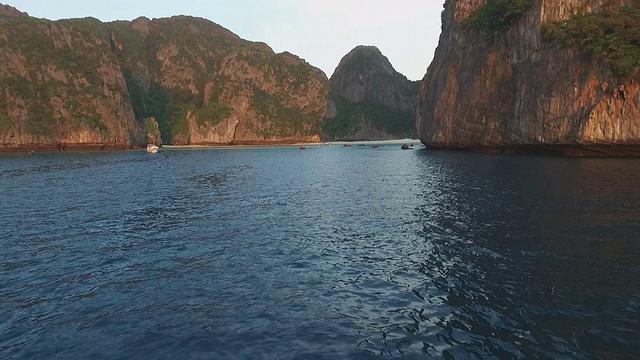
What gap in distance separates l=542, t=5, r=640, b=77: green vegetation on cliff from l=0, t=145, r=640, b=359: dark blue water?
28662mm

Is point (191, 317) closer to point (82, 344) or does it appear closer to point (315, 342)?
point (82, 344)

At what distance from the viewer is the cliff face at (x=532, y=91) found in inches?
2111

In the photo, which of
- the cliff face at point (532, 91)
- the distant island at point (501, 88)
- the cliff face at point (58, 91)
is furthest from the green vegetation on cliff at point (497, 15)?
the cliff face at point (58, 91)

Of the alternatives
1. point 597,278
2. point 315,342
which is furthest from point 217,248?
point 597,278

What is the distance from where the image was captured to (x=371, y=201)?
3369cm

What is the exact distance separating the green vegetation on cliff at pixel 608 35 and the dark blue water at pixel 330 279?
2866 cm

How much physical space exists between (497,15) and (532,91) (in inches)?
838

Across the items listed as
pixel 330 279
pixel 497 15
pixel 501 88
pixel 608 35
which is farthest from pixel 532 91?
pixel 330 279

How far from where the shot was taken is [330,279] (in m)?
15.4

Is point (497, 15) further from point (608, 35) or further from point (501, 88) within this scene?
point (608, 35)

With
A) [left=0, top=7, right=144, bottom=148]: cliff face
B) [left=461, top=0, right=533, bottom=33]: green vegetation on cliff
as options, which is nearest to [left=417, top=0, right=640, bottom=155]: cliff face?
[left=461, top=0, right=533, bottom=33]: green vegetation on cliff

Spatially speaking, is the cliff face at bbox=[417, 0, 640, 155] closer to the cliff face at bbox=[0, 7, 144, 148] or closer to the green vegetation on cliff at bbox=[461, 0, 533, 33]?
the green vegetation on cliff at bbox=[461, 0, 533, 33]

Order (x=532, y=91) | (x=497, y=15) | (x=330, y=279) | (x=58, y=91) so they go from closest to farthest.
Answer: (x=330, y=279)
(x=532, y=91)
(x=497, y=15)
(x=58, y=91)

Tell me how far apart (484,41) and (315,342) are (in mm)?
89798
